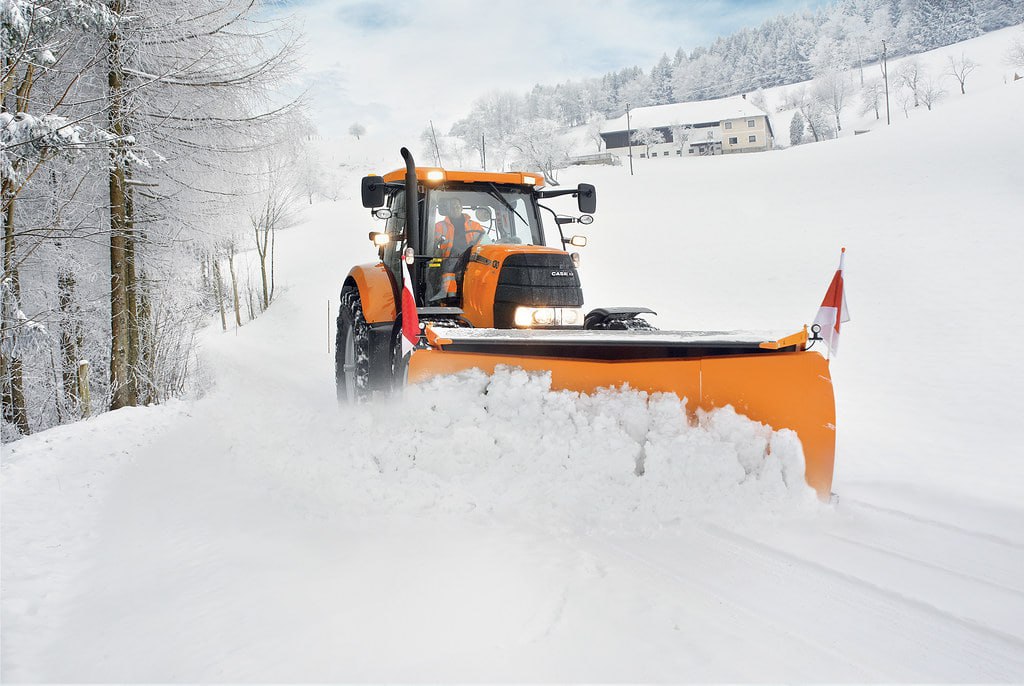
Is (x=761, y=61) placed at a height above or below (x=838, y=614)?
above

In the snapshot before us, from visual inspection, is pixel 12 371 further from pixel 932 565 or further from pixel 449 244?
pixel 932 565

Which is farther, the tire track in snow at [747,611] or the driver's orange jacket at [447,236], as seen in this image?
the driver's orange jacket at [447,236]

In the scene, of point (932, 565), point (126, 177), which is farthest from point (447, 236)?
point (126, 177)

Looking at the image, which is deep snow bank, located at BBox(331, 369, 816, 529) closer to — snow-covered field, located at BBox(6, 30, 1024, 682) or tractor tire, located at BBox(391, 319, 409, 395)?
snow-covered field, located at BBox(6, 30, 1024, 682)

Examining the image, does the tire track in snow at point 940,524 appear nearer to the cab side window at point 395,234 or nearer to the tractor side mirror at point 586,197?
the tractor side mirror at point 586,197

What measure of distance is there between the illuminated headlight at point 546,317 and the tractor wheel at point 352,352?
1.31 metres

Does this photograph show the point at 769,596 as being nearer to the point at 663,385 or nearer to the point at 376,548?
the point at 663,385

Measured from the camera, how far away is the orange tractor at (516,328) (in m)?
3.28

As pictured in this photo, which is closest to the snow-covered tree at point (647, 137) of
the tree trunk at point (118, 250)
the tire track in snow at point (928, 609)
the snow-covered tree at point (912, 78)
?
the snow-covered tree at point (912, 78)

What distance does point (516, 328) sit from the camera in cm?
443

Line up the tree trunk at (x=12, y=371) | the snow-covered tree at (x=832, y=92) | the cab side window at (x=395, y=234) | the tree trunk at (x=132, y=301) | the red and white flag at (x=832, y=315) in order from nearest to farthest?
1. the red and white flag at (x=832, y=315)
2. the cab side window at (x=395, y=234)
3. the tree trunk at (x=12, y=371)
4. the tree trunk at (x=132, y=301)
5. the snow-covered tree at (x=832, y=92)

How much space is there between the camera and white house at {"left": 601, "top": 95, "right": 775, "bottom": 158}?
64188 mm

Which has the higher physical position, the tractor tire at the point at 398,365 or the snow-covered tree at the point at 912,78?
the snow-covered tree at the point at 912,78

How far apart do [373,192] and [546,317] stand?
63.8 inches
